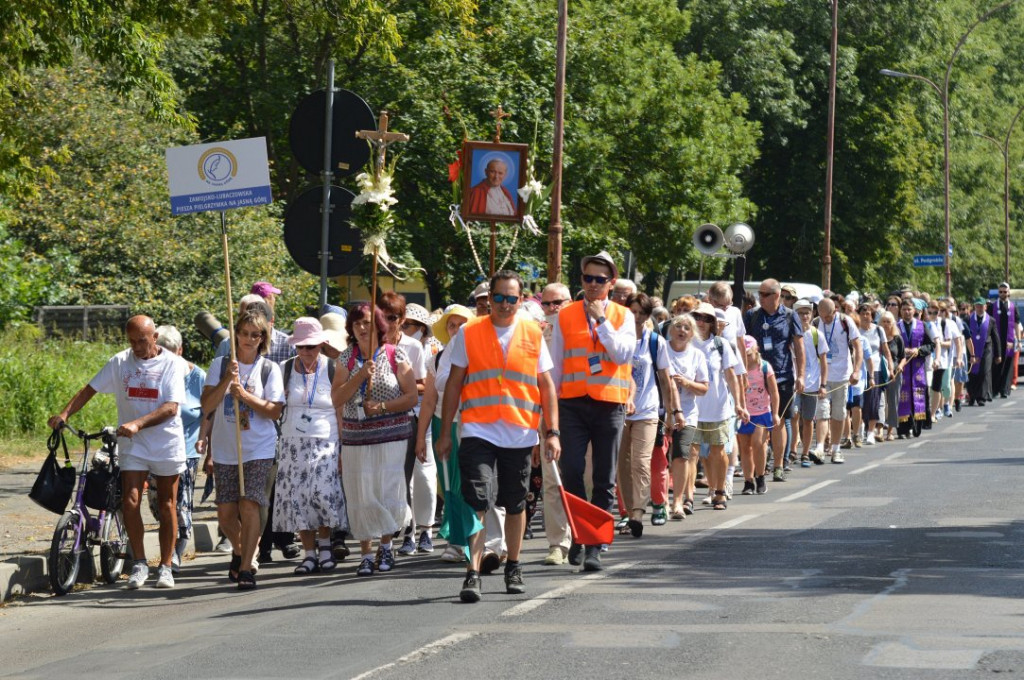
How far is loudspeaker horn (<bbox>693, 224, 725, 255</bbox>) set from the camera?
74.1 ft

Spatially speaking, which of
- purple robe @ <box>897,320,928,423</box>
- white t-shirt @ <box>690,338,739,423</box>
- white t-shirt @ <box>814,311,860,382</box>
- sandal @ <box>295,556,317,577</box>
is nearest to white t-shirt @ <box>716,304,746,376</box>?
white t-shirt @ <box>690,338,739,423</box>

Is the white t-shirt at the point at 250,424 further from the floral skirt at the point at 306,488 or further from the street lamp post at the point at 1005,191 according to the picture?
the street lamp post at the point at 1005,191

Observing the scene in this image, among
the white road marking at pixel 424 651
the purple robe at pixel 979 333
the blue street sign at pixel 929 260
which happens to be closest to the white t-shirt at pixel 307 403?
the white road marking at pixel 424 651

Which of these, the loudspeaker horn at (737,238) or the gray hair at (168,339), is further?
the loudspeaker horn at (737,238)

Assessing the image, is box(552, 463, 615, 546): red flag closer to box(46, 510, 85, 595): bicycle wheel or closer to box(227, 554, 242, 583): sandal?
box(227, 554, 242, 583): sandal

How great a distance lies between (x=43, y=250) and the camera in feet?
97.1

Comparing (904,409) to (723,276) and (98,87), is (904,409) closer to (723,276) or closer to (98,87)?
(98,87)

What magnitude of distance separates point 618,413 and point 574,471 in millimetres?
468


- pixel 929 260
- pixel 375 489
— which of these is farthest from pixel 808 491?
pixel 929 260

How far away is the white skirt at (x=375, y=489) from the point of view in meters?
11.0

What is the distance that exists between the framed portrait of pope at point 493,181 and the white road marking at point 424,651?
24.9ft

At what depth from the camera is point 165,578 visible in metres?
10.9

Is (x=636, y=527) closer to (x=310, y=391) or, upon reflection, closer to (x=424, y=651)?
(x=310, y=391)

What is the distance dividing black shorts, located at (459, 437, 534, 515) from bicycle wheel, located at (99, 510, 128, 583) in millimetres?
2898
